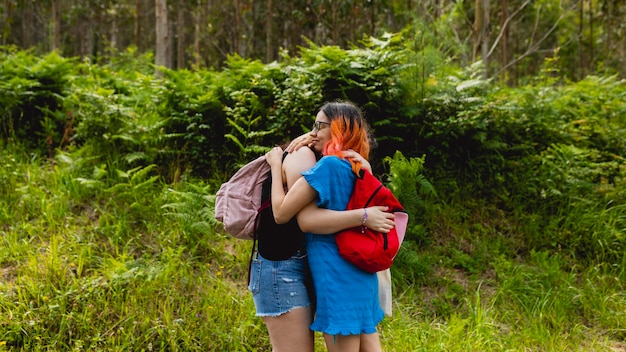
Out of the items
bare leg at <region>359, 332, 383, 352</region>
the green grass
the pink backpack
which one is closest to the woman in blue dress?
bare leg at <region>359, 332, 383, 352</region>

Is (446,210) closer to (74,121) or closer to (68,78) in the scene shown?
(74,121)

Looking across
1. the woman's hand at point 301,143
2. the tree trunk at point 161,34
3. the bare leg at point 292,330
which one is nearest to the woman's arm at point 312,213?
the woman's hand at point 301,143

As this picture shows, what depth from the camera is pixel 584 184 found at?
6152 mm

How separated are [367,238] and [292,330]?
588 mm

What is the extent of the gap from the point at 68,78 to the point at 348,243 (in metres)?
6.65

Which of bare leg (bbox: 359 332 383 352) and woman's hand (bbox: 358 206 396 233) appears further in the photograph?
bare leg (bbox: 359 332 383 352)

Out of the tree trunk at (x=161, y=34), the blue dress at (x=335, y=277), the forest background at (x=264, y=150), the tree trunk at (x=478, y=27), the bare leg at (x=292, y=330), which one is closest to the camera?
the blue dress at (x=335, y=277)

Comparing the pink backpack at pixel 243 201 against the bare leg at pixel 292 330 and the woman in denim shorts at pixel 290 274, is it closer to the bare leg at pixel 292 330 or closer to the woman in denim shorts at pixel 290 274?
the woman in denim shorts at pixel 290 274

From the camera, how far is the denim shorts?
2455 millimetres

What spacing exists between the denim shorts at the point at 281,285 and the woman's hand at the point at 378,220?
40 centimetres

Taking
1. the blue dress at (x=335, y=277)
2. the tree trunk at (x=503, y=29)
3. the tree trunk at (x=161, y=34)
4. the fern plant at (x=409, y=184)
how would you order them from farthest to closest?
the tree trunk at (x=503, y=29) → the tree trunk at (x=161, y=34) → the fern plant at (x=409, y=184) → the blue dress at (x=335, y=277)

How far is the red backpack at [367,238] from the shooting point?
93.0 inches

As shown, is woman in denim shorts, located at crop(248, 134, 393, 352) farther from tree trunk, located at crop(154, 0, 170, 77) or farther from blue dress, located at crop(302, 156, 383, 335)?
tree trunk, located at crop(154, 0, 170, 77)

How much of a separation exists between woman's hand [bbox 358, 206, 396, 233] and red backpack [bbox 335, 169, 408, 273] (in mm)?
31
